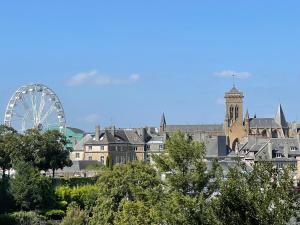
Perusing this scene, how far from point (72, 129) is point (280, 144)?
84034mm

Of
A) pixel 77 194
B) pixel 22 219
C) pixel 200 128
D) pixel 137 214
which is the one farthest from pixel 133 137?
pixel 137 214

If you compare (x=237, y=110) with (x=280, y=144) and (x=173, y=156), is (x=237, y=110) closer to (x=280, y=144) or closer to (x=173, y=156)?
(x=280, y=144)

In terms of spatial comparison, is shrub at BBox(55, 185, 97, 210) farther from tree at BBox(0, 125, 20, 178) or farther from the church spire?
the church spire

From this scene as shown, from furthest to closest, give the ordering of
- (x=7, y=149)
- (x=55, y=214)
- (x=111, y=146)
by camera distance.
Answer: (x=111, y=146)
(x=7, y=149)
(x=55, y=214)

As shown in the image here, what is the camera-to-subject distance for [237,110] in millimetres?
147125

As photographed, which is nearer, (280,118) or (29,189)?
(29,189)

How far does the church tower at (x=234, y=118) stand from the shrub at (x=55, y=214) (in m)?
74.3

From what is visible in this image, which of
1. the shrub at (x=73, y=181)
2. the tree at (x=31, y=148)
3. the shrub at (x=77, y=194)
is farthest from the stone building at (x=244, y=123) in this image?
the shrub at (x=77, y=194)

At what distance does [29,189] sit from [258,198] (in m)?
46.7

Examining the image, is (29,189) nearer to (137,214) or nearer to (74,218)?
(74,218)

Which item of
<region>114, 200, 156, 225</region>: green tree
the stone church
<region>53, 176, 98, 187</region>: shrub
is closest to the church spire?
the stone church

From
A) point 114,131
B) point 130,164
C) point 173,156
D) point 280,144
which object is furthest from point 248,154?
point 173,156

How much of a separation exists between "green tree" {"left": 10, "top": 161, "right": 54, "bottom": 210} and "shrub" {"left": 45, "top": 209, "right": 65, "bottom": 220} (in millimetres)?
1380

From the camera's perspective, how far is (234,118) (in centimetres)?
14525
